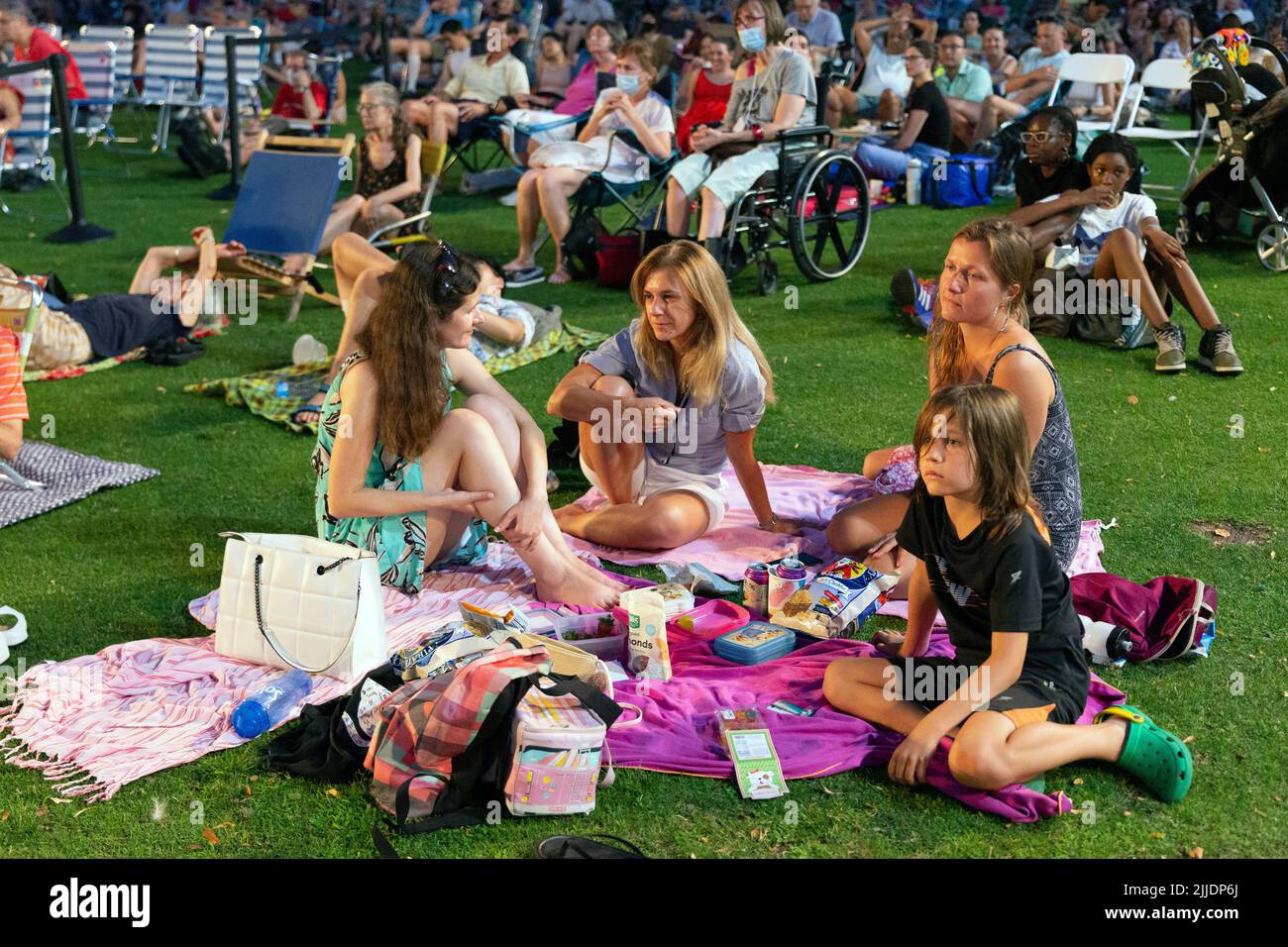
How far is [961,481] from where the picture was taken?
124 inches

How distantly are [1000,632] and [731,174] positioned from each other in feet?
15.8

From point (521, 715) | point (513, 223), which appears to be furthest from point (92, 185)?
point (521, 715)

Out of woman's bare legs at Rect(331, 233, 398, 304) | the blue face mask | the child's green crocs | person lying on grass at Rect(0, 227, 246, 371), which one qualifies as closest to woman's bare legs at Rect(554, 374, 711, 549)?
the child's green crocs

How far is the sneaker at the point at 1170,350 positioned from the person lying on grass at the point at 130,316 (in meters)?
4.65

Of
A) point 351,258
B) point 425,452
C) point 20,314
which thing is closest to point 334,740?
point 425,452

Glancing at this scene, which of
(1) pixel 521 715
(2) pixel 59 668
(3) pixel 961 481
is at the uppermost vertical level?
(3) pixel 961 481

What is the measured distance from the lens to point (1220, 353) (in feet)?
20.4

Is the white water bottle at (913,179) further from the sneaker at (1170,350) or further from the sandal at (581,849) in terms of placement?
the sandal at (581,849)

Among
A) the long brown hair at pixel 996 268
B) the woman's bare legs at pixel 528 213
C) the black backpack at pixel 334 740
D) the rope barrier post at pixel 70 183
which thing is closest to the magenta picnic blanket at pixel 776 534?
Result: the long brown hair at pixel 996 268

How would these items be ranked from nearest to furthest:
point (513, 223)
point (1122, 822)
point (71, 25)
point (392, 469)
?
point (1122, 822) < point (392, 469) < point (513, 223) < point (71, 25)

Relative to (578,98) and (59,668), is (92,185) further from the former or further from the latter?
(59,668)

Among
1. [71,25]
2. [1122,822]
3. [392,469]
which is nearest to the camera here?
[1122,822]

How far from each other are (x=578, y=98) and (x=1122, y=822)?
26.9 ft

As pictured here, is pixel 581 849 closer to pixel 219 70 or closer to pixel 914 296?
pixel 914 296
